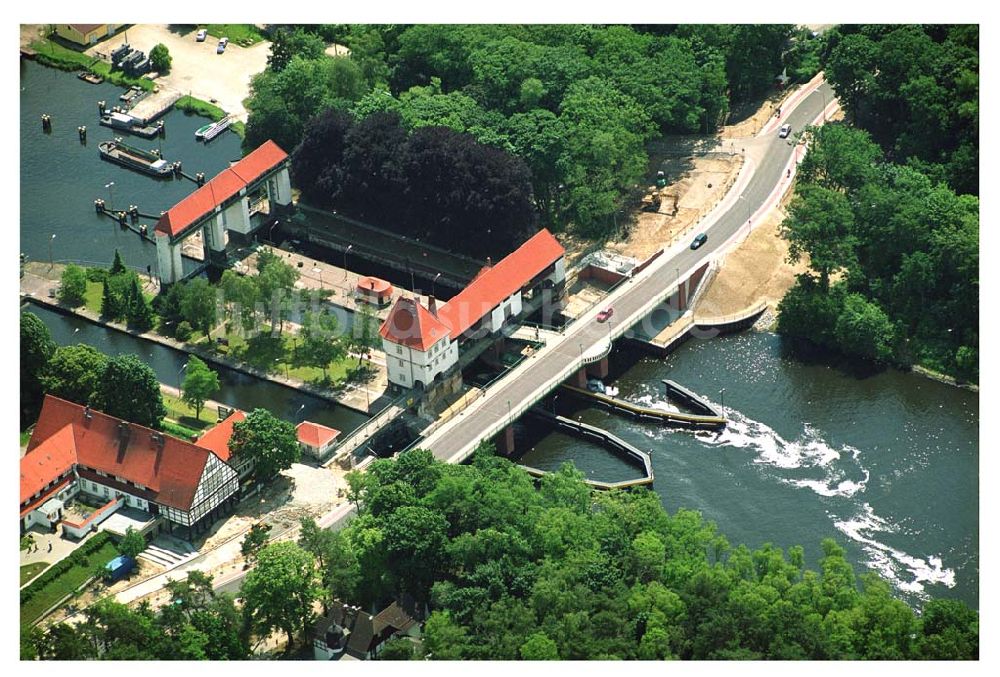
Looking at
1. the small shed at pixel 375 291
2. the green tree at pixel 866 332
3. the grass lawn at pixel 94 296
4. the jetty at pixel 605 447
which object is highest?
the green tree at pixel 866 332

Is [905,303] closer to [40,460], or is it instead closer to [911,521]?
[911,521]

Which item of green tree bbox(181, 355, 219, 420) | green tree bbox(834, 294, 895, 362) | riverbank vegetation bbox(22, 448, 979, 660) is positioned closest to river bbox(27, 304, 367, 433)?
green tree bbox(181, 355, 219, 420)

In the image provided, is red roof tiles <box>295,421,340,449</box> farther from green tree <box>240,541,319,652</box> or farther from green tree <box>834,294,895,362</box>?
green tree <box>834,294,895,362</box>

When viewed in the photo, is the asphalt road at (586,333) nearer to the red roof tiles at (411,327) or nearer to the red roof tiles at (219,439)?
the red roof tiles at (411,327)

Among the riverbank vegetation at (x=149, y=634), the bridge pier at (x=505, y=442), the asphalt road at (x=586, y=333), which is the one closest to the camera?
the riverbank vegetation at (x=149, y=634)

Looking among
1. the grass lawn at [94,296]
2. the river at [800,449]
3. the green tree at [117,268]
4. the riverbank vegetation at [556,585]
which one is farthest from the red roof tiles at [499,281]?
the grass lawn at [94,296]

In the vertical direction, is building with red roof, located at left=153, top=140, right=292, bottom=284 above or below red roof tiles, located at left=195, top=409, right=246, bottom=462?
above

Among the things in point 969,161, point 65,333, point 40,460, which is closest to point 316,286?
point 65,333

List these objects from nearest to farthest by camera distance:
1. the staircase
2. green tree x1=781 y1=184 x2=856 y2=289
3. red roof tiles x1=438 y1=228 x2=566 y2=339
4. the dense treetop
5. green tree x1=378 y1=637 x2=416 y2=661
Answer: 1. the dense treetop
2. green tree x1=378 y1=637 x2=416 y2=661
3. the staircase
4. red roof tiles x1=438 y1=228 x2=566 y2=339
5. green tree x1=781 y1=184 x2=856 y2=289
